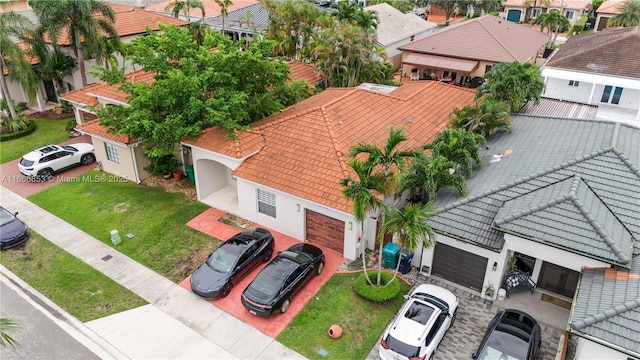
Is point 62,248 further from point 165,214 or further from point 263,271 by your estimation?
point 263,271

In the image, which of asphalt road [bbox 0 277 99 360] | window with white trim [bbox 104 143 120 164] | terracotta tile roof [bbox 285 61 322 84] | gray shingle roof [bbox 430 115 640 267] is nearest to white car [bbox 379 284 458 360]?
gray shingle roof [bbox 430 115 640 267]

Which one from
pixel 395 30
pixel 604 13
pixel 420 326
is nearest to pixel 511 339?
pixel 420 326

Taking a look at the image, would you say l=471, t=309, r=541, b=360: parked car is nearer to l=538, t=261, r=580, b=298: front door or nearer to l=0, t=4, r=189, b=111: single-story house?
l=538, t=261, r=580, b=298: front door

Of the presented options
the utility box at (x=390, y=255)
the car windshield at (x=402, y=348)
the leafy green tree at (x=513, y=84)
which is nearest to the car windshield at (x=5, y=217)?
the utility box at (x=390, y=255)

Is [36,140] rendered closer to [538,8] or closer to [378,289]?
[378,289]

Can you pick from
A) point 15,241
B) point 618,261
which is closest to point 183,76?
point 15,241

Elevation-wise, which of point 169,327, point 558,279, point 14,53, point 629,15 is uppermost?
point 629,15

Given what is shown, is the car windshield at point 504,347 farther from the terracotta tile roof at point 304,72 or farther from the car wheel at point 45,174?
the car wheel at point 45,174
